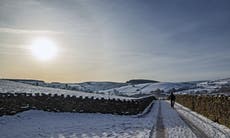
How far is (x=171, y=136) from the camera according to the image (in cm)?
1489

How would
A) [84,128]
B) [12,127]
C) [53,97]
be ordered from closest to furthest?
[12,127] → [84,128] → [53,97]

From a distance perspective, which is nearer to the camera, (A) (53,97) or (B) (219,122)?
(B) (219,122)

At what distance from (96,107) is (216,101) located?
989 cm

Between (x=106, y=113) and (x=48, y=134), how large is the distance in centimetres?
1265

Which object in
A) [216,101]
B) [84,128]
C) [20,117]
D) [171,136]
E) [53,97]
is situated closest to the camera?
[171,136]

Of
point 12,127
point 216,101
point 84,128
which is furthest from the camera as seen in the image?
point 216,101

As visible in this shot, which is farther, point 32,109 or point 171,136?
point 32,109

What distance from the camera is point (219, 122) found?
856 inches

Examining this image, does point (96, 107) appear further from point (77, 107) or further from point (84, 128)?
point (84, 128)

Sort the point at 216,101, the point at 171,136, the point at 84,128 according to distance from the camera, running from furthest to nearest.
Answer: the point at 216,101 < the point at 84,128 < the point at 171,136

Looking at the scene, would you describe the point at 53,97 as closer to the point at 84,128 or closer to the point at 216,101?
the point at 84,128

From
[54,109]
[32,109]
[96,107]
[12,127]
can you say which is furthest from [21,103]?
[96,107]

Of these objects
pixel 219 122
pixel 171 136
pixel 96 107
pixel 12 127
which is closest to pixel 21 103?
pixel 12 127

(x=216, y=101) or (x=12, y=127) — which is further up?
(x=216, y=101)
